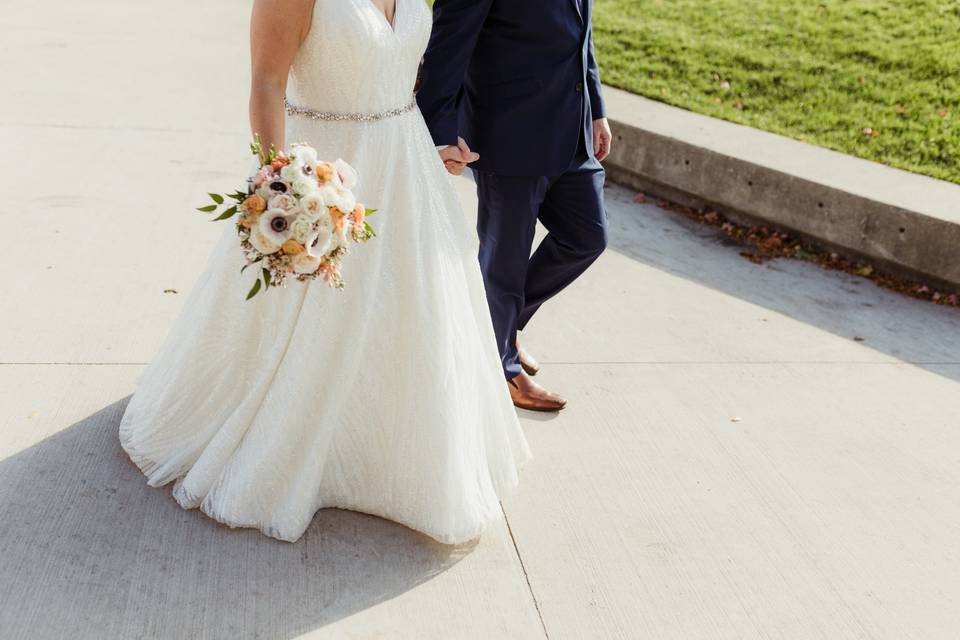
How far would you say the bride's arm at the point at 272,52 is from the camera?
3234 mm

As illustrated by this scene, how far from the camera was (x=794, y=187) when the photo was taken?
22.1 feet

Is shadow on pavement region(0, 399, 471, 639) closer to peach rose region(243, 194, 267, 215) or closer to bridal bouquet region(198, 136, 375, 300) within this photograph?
bridal bouquet region(198, 136, 375, 300)

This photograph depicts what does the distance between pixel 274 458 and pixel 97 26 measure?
29.5 ft

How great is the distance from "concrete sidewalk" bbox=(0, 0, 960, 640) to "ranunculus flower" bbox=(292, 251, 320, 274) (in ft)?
3.26

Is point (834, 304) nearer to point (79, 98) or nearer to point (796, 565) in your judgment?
point (796, 565)

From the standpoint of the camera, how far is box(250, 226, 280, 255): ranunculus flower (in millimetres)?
3016

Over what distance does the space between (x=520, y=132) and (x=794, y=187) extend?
3.11m

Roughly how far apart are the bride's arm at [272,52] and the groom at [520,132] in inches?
26.9

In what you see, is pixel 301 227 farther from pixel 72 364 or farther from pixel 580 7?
pixel 72 364

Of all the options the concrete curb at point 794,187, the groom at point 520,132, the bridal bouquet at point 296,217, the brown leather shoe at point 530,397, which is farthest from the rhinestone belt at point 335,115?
the concrete curb at point 794,187

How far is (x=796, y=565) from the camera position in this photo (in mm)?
3709

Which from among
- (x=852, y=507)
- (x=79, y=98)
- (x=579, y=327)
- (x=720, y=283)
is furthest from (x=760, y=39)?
(x=852, y=507)

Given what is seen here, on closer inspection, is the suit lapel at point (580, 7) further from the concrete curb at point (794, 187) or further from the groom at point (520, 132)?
the concrete curb at point (794, 187)

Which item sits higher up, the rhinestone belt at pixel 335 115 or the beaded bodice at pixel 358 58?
the beaded bodice at pixel 358 58
